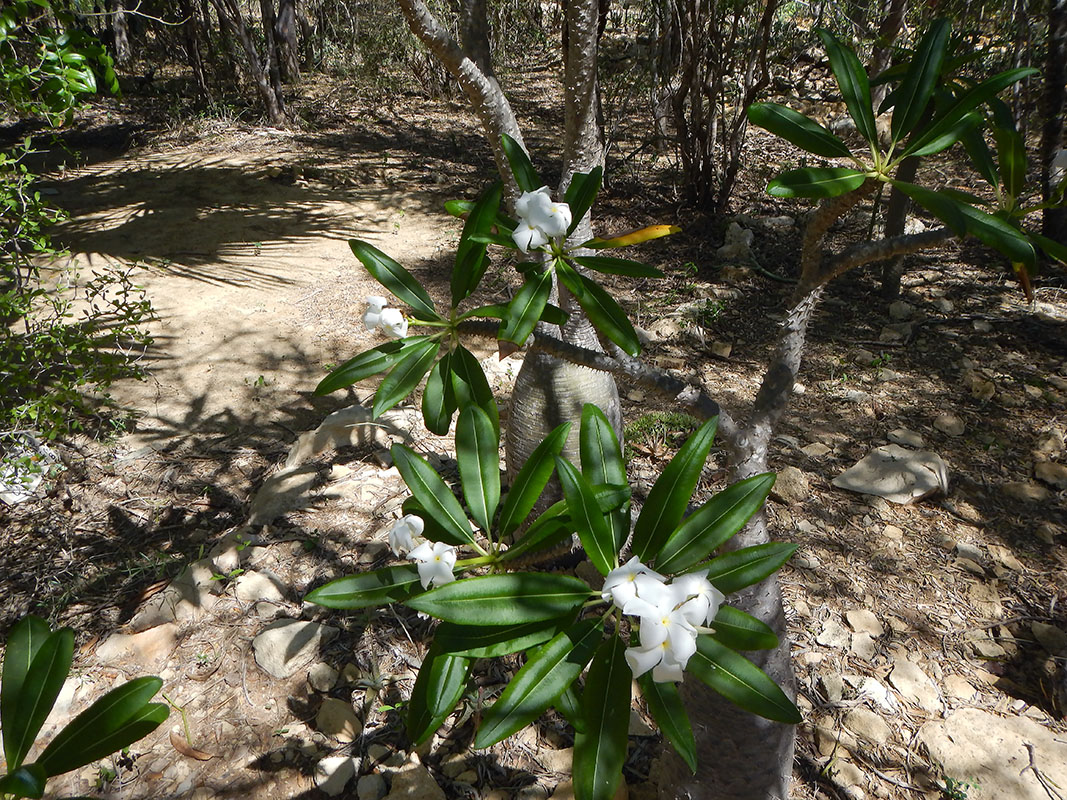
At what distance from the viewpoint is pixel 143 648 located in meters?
2.21

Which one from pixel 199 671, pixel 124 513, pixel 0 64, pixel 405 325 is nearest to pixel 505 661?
pixel 199 671

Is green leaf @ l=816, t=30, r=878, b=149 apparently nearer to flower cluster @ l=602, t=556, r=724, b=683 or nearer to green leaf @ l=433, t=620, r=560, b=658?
flower cluster @ l=602, t=556, r=724, b=683

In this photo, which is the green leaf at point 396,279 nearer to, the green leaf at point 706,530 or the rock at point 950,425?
the green leaf at point 706,530

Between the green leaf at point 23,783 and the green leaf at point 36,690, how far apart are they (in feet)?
0.34

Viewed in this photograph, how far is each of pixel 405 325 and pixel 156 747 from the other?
4.79 ft

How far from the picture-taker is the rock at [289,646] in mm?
2104

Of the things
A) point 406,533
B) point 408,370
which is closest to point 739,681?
point 406,533

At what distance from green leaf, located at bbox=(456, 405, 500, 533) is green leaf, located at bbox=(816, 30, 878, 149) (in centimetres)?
85

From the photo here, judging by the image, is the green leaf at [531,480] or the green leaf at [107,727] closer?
the green leaf at [107,727]

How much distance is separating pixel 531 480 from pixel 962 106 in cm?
97

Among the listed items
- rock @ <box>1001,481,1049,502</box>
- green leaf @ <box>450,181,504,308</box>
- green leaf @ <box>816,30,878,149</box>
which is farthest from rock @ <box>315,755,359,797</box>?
rock @ <box>1001,481,1049,502</box>

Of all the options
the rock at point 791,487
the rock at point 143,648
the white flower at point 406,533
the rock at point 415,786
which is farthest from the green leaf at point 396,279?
the rock at point 791,487

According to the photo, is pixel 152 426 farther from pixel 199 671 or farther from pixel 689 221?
pixel 689 221

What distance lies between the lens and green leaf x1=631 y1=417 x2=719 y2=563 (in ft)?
3.75
